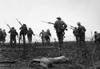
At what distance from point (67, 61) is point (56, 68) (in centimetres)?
186

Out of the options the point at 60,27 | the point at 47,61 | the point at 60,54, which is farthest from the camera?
the point at 60,27

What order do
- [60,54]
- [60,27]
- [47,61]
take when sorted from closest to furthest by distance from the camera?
1. [47,61]
2. [60,54]
3. [60,27]

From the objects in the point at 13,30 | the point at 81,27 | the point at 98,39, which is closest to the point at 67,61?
the point at 98,39

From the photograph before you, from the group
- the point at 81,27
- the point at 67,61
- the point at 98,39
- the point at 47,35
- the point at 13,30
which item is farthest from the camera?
the point at 47,35

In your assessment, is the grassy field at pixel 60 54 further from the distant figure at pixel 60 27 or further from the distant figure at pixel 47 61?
the distant figure at pixel 60 27

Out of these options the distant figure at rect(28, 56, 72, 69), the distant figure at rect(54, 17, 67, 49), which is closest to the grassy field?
the distant figure at rect(28, 56, 72, 69)

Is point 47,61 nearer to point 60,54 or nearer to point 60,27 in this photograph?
point 60,54

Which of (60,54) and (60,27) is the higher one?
(60,27)

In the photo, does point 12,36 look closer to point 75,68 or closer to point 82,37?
point 82,37

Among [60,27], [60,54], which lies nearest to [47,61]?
[60,54]

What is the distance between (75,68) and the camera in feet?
25.7

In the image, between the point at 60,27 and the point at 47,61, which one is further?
the point at 60,27

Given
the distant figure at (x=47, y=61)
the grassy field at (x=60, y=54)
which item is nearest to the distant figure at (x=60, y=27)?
the grassy field at (x=60, y=54)

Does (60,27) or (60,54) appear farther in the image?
(60,27)
